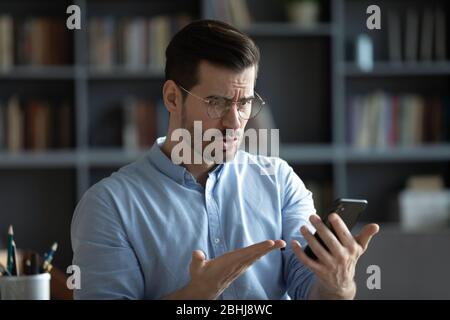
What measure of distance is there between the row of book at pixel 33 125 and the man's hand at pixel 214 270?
2.85 metres

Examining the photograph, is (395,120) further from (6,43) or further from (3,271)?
(3,271)

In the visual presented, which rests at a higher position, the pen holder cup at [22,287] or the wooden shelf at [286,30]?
the wooden shelf at [286,30]

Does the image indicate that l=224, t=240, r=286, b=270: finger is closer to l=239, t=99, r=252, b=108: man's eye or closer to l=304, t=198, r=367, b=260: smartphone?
l=304, t=198, r=367, b=260: smartphone

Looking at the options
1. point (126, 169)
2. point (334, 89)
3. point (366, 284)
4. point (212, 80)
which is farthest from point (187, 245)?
point (334, 89)

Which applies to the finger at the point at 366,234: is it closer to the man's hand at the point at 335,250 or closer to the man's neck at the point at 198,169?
the man's hand at the point at 335,250

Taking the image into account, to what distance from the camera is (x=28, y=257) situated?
56.6 inches

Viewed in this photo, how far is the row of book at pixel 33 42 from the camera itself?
12.9 feet

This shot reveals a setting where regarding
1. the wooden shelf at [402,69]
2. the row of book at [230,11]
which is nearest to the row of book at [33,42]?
the row of book at [230,11]

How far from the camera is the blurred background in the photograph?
3.95 metres

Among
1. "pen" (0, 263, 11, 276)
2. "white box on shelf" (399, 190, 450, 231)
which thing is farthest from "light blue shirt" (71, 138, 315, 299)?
"white box on shelf" (399, 190, 450, 231)

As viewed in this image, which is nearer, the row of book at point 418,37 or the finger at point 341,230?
the finger at point 341,230

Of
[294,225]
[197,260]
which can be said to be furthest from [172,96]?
[197,260]

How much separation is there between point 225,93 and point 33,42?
2688 mm

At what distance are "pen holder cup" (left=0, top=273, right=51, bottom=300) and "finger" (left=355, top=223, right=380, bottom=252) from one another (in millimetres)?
553
